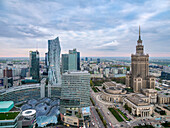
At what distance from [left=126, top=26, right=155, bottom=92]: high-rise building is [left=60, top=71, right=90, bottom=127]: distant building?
37.5 meters

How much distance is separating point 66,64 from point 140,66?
67.0m

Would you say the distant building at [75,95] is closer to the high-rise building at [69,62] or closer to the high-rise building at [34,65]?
the high-rise building at [34,65]

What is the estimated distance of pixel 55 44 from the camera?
81.6 meters

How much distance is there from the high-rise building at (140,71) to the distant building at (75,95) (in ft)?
123

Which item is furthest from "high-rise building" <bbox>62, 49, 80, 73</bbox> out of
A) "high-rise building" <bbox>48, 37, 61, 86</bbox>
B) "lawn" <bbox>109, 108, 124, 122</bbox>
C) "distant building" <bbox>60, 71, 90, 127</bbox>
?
"distant building" <bbox>60, 71, 90, 127</bbox>

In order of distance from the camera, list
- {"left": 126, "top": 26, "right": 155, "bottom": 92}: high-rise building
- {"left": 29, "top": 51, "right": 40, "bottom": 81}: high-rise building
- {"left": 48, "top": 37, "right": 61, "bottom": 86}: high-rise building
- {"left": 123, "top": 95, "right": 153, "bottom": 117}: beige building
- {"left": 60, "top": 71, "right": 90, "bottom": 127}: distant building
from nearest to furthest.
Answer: {"left": 60, "top": 71, "right": 90, "bottom": 127}: distant building, {"left": 123, "top": 95, "right": 153, "bottom": 117}: beige building, {"left": 126, "top": 26, "right": 155, "bottom": 92}: high-rise building, {"left": 48, "top": 37, "right": 61, "bottom": 86}: high-rise building, {"left": 29, "top": 51, "right": 40, "bottom": 81}: high-rise building

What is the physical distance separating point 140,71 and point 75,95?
4503cm

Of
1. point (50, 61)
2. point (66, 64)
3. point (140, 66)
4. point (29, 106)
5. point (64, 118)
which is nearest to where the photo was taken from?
point (64, 118)

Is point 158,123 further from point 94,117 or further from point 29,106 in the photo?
point 29,106

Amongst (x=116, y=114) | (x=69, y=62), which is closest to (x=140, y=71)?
(x=116, y=114)

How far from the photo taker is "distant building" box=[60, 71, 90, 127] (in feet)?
128

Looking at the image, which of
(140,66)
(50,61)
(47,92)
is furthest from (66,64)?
(140,66)

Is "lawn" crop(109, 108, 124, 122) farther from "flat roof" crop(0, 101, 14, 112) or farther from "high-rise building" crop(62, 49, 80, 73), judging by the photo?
"high-rise building" crop(62, 49, 80, 73)

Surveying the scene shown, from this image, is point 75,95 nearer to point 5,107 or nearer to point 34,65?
point 5,107
